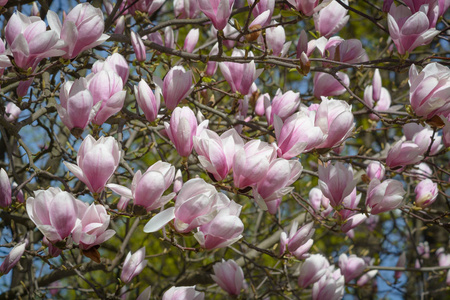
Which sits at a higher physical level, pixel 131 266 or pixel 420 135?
pixel 420 135

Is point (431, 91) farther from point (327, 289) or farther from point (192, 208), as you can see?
point (327, 289)

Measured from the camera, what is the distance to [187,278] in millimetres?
2877

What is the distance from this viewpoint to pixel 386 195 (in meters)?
1.61

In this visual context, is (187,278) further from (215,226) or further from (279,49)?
(215,226)

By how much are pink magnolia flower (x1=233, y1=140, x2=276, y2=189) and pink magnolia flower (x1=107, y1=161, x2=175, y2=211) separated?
0.19 metres

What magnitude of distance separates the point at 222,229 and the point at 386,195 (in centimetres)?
71

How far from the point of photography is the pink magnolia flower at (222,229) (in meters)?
1.18

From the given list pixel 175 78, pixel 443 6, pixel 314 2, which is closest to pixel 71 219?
pixel 175 78

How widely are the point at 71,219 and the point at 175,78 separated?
645 mm

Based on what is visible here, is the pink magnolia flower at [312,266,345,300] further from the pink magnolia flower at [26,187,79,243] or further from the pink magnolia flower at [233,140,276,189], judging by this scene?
the pink magnolia flower at [26,187,79,243]

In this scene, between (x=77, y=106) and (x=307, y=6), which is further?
(x=307, y=6)

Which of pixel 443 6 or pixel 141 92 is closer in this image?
pixel 141 92

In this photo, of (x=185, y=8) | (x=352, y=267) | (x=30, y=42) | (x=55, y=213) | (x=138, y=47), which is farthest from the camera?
(x=352, y=267)

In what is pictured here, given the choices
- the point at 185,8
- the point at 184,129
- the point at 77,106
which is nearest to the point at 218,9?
the point at 184,129
